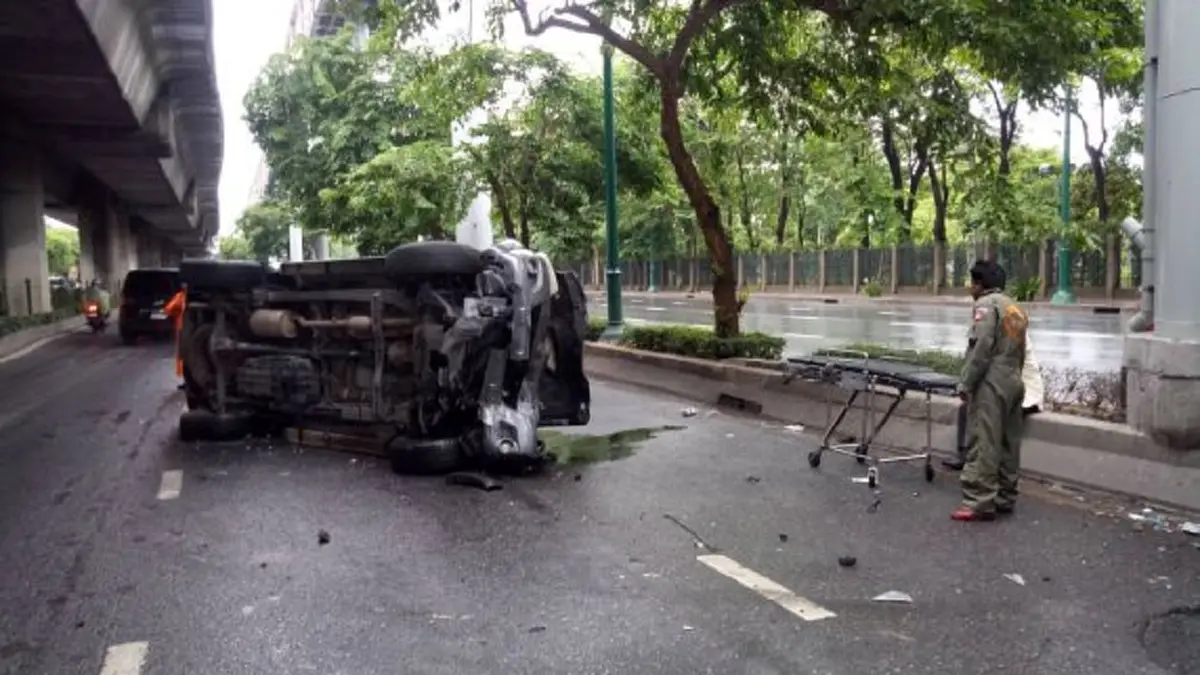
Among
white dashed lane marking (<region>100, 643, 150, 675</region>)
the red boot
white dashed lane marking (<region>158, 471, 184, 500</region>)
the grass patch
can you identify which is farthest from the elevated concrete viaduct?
the red boot

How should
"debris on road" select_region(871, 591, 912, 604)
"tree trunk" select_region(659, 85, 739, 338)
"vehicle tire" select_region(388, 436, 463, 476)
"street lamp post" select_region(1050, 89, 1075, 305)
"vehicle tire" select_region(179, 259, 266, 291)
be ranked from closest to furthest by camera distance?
"debris on road" select_region(871, 591, 912, 604)
"vehicle tire" select_region(388, 436, 463, 476)
"vehicle tire" select_region(179, 259, 266, 291)
"tree trunk" select_region(659, 85, 739, 338)
"street lamp post" select_region(1050, 89, 1075, 305)

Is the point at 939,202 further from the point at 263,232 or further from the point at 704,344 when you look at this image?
the point at 263,232

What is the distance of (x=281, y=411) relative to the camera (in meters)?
9.70

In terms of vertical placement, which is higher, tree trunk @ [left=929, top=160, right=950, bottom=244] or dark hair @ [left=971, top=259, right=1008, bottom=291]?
tree trunk @ [left=929, top=160, right=950, bottom=244]

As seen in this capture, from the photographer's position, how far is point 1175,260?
6.93m

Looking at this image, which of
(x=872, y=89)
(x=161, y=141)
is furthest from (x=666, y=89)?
(x=161, y=141)

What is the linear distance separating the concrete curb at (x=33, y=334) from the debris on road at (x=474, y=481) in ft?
59.4

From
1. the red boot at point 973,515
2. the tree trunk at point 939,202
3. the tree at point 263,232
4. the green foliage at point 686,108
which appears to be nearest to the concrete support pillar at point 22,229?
the green foliage at point 686,108

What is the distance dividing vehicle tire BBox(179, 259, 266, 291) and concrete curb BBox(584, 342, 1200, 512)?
5286mm

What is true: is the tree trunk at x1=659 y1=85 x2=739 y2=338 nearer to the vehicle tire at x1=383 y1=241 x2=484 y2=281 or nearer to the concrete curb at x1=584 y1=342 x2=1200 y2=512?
the concrete curb at x1=584 y1=342 x2=1200 y2=512

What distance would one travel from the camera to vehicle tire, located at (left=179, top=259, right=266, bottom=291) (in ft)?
31.9

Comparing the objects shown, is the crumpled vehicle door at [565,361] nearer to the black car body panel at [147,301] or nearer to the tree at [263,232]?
the black car body panel at [147,301]

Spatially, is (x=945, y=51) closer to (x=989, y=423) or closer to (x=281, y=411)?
(x=989, y=423)

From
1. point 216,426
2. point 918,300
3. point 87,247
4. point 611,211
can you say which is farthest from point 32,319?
point 918,300
